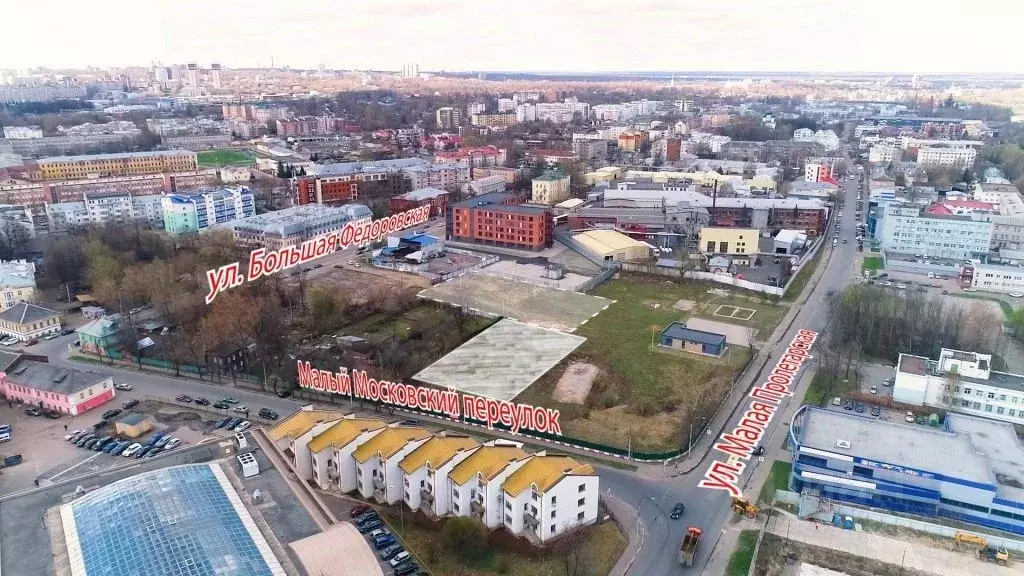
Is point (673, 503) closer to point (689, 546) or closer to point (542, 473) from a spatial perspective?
point (689, 546)

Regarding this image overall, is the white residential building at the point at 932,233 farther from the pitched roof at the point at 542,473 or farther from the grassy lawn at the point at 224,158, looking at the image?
the grassy lawn at the point at 224,158

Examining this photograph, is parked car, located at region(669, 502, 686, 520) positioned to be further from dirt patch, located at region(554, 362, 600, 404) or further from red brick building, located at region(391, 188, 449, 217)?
red brick building, located at region(391, 188, 449, 217)

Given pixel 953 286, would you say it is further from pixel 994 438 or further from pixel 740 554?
pixel 740 554

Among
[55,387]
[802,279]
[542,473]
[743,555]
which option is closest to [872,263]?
[802,279]

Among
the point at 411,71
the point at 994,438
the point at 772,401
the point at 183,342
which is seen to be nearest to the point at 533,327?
the point at 772,401

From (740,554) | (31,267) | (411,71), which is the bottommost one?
(740,554)

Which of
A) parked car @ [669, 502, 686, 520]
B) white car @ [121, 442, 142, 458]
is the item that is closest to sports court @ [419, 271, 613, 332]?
parked car @ [669, 502, 686, 520]

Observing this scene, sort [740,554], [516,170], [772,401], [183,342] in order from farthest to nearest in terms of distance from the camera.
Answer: [516,170] → [183,342] → [772,401] → [740,554]
